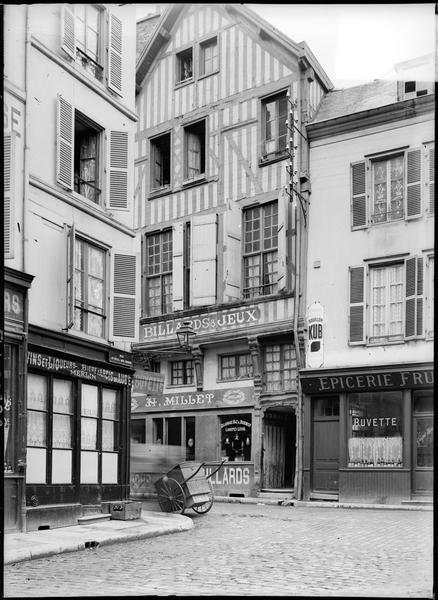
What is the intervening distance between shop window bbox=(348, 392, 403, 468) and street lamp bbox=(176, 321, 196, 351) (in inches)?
62.5

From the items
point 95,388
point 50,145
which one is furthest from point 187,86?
point 95,388

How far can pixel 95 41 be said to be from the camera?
8.59 meters

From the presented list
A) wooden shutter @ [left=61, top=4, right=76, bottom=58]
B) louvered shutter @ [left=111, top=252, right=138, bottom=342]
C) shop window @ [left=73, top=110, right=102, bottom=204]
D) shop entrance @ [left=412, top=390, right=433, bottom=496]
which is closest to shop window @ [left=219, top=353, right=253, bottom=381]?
louvered shutter @ [left=111, top=252, right=138, bottom=342]

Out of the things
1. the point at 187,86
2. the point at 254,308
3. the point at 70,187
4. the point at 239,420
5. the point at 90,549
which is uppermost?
the point at 187,86

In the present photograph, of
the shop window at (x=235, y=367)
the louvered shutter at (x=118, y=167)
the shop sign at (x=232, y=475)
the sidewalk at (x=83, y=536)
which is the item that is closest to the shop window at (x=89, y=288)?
the louvered shutter at (x=118, y=167)

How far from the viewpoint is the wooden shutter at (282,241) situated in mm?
8613

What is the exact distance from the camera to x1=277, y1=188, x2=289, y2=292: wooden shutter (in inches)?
339

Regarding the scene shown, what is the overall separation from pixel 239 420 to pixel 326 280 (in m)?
1.69

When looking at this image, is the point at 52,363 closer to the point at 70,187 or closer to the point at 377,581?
the point at 70,187

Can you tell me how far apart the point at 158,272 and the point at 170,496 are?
3.26m

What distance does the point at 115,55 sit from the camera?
353 inches

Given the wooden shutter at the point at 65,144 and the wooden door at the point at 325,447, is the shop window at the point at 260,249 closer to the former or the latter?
the wooden door at the point at 325,447

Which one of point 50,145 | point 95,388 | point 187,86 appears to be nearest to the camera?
point 187,86

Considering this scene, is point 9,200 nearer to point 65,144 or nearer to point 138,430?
point 65,144
